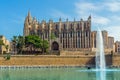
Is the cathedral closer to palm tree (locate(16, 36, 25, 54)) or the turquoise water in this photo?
A: palm tree (locate(16, 36, 25, 54))

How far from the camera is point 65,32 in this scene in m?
116

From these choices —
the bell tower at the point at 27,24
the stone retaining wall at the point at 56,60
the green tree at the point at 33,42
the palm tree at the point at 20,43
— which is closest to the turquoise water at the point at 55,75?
the stone retaining wall at the point at 56,60

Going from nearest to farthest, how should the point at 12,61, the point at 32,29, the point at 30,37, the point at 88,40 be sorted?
the point at 12,61 < the point at 30,37 < the point at 88,40 < the point at 32,29

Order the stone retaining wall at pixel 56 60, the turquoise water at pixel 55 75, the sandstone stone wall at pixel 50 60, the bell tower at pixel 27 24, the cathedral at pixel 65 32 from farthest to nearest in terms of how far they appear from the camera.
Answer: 1. the bell tower at pixel 27 24
2. the cathedral at pixel 65 32
3. the stone retaining wall at pixel 56 60
4. the sandstone stone wall at pixel 50 60
5. the turquoise water at pixel 55 75

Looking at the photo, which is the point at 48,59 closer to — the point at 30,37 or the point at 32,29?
the point at 30,37

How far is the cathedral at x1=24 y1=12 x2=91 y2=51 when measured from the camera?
113 m

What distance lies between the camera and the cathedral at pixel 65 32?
112750 mm

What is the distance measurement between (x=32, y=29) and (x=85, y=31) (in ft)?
60.1

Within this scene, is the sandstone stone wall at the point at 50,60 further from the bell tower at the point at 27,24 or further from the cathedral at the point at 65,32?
the bell tower at the point at 27,24

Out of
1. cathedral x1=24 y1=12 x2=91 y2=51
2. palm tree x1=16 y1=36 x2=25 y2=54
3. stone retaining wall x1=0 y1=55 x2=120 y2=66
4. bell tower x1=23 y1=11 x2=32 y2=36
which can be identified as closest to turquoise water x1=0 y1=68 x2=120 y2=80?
stone retaining wall x1=0 y1=55 x2=120 y2=66

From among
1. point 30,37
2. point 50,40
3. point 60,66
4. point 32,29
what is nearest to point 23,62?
point 60,66

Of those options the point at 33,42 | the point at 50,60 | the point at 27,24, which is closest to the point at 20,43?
the point at 33,42

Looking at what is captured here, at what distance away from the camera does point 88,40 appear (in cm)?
11256

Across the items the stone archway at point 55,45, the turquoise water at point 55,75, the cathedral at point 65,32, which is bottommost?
the turquoise water at point 55,75
